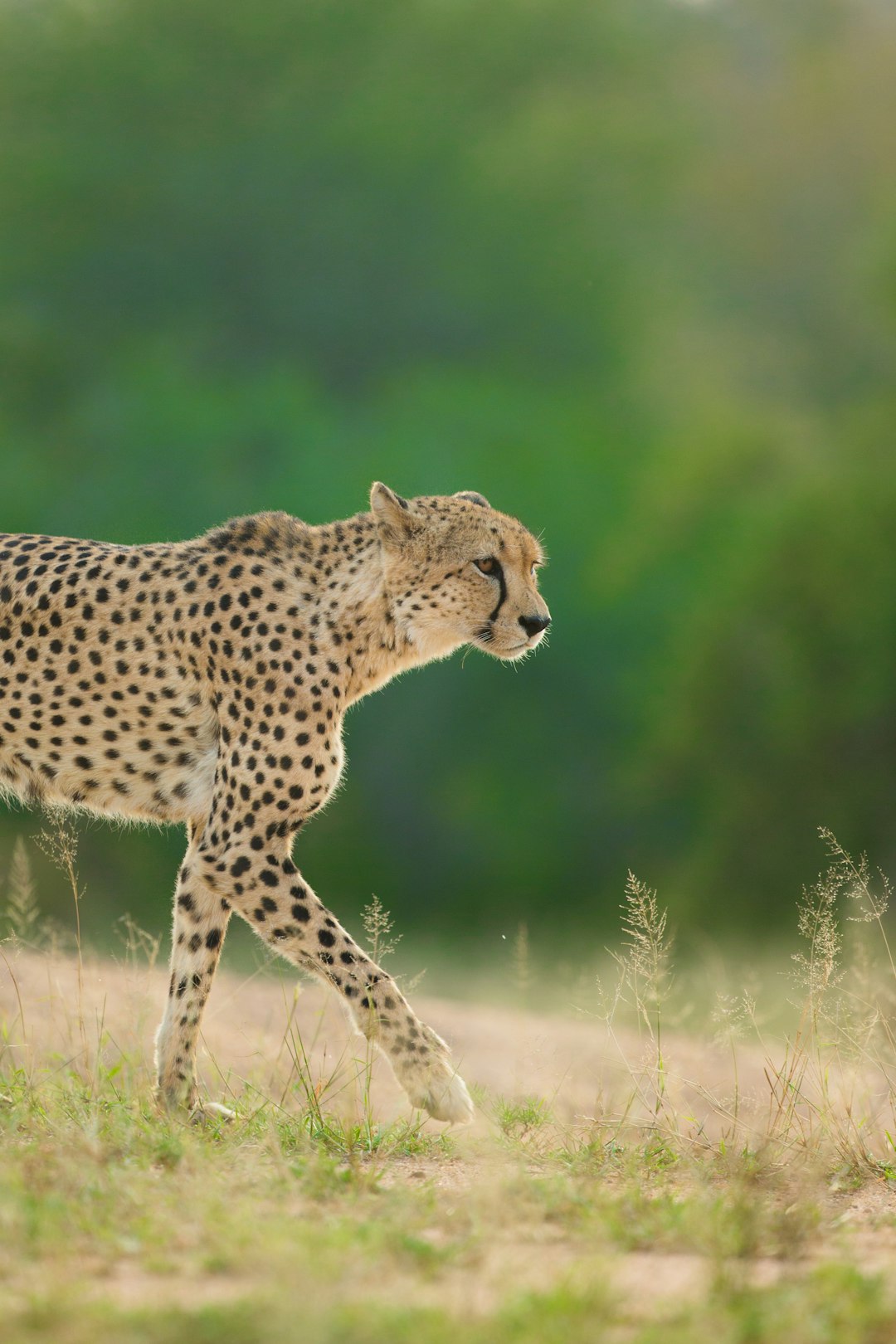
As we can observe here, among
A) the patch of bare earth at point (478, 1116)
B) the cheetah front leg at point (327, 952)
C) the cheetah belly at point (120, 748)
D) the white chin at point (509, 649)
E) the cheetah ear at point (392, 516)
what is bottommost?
the patch of bare earth at point (478, 1116)

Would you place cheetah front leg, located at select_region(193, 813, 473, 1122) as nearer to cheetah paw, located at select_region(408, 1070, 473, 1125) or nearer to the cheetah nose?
cheetah paw, located at select_region(408, 1070, 473, 1125)

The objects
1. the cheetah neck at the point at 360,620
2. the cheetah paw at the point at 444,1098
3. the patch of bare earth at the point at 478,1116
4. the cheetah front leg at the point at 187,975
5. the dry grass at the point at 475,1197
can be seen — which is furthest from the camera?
the cheetah neck at the point at 360,620

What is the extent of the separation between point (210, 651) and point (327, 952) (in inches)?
33.4

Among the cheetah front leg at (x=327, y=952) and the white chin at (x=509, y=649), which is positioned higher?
the white chin at (x=509, y=649)

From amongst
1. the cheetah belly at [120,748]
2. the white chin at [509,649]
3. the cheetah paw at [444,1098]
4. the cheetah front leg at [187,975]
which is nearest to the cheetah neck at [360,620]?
the white chin at [509,649]

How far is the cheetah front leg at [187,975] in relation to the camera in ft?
12.6

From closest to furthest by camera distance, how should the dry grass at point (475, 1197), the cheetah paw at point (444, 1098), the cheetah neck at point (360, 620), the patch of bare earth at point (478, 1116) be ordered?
the dry grass at point (475, 1197), the patch of bare earth at point (478, 1116), the cheetah paw at point (444, 1098), the cheetah neck at point (360, 620)

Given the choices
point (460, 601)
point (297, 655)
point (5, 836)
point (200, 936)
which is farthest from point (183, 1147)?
point (5, 836)

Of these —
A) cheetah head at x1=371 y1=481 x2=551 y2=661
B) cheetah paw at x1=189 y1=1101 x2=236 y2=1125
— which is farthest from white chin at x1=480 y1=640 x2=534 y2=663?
cheetah paw at x1=189 y1=1101 x2=236 y2=1125

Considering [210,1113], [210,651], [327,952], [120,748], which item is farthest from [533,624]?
[210,1113]

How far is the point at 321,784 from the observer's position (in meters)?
3.80

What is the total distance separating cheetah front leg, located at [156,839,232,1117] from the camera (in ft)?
12.6

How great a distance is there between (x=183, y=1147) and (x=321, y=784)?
1038mm

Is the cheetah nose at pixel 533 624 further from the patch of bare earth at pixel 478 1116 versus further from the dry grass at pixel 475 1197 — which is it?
the patch of bare earth at pixel 478 1116
